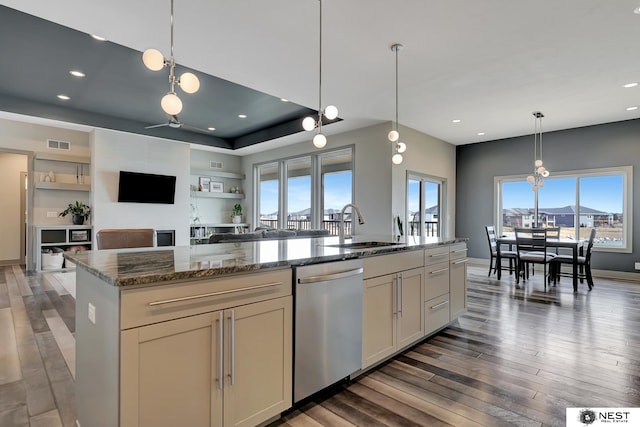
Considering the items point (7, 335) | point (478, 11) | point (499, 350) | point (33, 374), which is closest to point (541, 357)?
point (499, 350)

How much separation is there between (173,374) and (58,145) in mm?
7303

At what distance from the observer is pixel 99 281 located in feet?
4.38

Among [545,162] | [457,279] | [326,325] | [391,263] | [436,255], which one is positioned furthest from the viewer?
[545,162]

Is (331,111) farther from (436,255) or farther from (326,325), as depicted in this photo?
(326,325)

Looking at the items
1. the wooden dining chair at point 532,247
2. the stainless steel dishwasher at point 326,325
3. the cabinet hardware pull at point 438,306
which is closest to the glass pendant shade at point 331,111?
the stainless steel dishwasher at point 326,325

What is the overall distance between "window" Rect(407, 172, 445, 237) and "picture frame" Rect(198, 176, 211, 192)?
210 inches

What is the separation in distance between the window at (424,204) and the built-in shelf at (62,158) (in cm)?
674

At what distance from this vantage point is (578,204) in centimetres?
645

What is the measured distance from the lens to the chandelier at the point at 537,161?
18.4 ft

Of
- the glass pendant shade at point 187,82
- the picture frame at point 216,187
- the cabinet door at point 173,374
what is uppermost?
the glass pendant shade at point 187,82

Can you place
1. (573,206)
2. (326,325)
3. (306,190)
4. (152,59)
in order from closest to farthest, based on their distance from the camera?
1. (326,325)
2. (152,59)
3. (573,206)
4. (306,190)

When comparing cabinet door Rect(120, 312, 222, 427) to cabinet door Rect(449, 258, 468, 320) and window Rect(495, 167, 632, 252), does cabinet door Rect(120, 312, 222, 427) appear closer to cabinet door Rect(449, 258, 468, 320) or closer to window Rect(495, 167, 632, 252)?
cabinet door Rect(449, 258, 468, 320)

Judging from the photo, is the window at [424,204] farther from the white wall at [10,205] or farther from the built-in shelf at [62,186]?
the white wall at [10,205]

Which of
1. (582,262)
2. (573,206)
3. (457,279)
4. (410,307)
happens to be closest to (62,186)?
(410,307)
